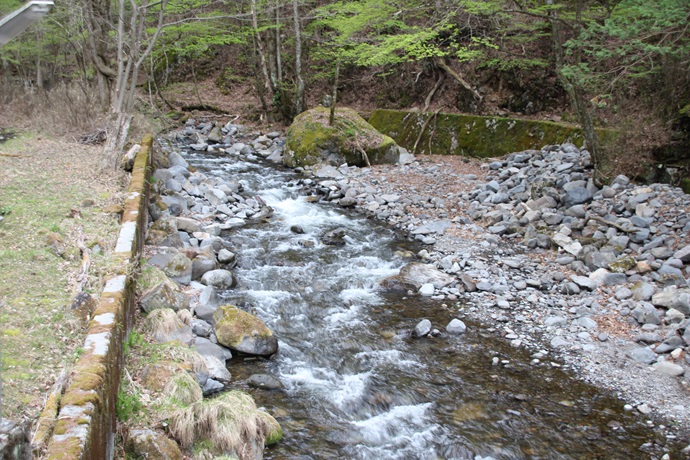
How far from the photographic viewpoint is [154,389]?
4.23 metres

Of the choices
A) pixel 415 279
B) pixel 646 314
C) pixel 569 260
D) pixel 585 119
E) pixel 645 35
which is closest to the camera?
pixel 646 314

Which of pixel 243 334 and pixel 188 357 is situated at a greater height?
pixel 188 357

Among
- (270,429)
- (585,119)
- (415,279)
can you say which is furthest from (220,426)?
(585,119)

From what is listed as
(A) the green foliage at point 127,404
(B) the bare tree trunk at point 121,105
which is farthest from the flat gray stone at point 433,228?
(A) the green foliage at point 127,404

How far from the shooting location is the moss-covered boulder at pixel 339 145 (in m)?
14.1

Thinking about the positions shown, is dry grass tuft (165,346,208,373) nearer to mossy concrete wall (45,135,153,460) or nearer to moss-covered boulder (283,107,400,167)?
mossy concrete wall (45,135,153,460)

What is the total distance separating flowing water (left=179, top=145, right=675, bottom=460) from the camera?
4.48 metres

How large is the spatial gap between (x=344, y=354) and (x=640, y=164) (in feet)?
20.6

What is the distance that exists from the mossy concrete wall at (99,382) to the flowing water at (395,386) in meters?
1.37

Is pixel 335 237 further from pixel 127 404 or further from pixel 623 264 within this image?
pixel 127 404

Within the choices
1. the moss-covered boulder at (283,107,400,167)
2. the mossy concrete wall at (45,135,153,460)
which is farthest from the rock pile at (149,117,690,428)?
the moss-covered boulder at (283,107,400,167)

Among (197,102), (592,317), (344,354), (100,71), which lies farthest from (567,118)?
(197,102)

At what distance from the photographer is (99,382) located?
3219 mm

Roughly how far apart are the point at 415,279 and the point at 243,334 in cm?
299
